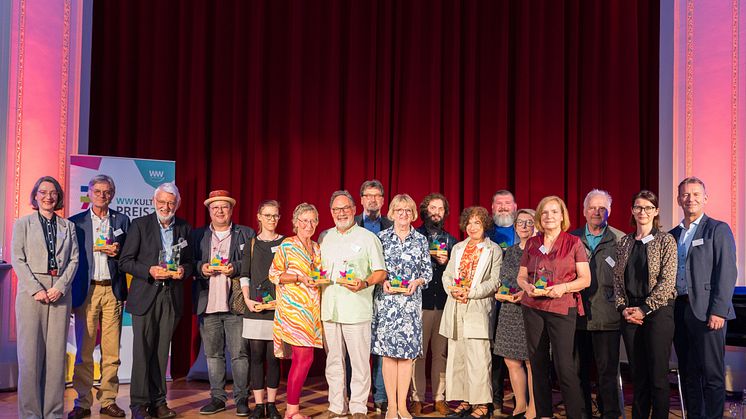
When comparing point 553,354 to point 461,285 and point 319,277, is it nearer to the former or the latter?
point 461,285

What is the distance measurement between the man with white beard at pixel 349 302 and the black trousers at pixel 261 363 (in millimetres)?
394

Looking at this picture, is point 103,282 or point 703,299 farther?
point 103,282

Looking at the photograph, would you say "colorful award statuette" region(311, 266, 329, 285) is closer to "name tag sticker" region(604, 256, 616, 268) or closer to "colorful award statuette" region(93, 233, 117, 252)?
"colorful award statuette" region(93, 233, 117, 252)

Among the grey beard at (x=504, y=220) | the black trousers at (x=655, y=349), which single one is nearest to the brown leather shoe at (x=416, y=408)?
the grey beard at (x=504, y=220)

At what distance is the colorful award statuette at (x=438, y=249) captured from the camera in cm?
542

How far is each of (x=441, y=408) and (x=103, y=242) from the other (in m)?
2.84

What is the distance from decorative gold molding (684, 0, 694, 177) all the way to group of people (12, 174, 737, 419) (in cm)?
159

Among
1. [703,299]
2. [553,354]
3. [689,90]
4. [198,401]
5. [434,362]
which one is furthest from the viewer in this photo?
[689,90]

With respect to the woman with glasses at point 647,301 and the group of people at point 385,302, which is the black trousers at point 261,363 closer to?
the group of people at point 385,302

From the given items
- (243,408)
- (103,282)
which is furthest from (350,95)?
(243,408)

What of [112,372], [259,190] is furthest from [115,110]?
[112,372]

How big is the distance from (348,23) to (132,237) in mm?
3596

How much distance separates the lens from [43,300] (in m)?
4.48

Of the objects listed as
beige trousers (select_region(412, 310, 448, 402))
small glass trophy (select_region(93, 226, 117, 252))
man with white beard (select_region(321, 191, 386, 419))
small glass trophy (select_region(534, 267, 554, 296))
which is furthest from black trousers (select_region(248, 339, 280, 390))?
small glass trophy (select_region(534, 267, 554, 296))
